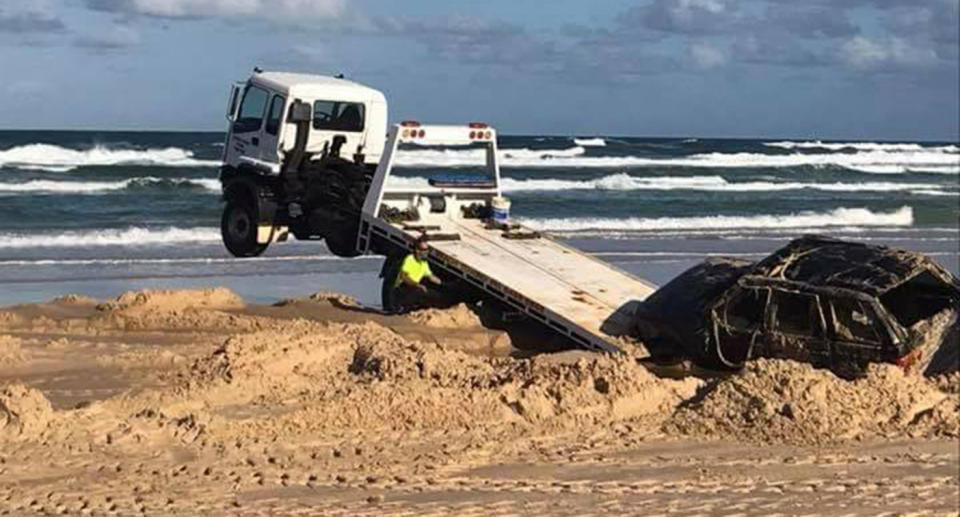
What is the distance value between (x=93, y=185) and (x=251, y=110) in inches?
835

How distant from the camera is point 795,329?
10734 millimetres

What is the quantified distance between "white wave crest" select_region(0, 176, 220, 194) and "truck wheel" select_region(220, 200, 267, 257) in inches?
674

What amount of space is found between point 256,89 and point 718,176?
35.6m

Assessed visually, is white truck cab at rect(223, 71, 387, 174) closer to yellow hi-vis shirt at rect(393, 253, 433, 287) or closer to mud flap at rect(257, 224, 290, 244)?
mud flap at rect(257, 224, 290, 244)

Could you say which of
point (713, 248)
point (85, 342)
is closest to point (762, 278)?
point (85, 342)

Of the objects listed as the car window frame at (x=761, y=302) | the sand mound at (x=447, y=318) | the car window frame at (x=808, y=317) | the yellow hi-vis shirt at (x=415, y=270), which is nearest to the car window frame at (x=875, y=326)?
the car window frame at (x=808, y=317)

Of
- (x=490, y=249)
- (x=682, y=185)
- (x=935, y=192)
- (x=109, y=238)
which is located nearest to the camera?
(x=490, y=249)

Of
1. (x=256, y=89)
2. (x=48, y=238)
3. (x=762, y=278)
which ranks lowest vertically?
(x=48, y=238)

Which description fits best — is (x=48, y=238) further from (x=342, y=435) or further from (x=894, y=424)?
(x=894, y=424)

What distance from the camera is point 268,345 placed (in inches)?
409

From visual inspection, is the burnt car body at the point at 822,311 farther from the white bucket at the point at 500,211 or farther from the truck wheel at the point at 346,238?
the truck wheel at the point at 346,238

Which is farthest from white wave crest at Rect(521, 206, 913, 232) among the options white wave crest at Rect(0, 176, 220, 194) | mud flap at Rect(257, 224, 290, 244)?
mud flap at Rect(257, 224, 290, 244)

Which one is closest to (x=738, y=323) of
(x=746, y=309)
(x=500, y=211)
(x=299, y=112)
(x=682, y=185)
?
(x=746, y=309)

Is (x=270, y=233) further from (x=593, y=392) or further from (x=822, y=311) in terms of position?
(x=822, y=311)
